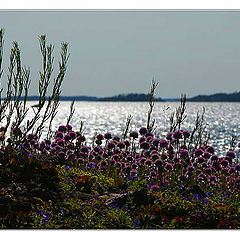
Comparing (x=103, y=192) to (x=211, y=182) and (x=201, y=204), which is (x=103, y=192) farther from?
(x=211, y=182)

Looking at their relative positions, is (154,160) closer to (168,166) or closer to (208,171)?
(168,166)

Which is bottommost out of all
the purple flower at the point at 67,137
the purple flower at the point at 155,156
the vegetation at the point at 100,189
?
the vegetation at the point at 100,189

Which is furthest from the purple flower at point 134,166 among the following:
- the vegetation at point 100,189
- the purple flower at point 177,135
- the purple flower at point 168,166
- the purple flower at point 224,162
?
the purple flower at point 224,162

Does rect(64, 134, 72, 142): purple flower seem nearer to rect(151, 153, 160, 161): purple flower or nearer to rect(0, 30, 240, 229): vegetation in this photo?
rect(0, 30, 240, 229): vegetation

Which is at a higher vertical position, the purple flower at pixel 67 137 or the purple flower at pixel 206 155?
the purple flower at pixel 67 137

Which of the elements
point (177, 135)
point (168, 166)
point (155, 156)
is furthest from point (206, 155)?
point (155, 156)

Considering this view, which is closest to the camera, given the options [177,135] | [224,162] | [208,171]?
[224,162]

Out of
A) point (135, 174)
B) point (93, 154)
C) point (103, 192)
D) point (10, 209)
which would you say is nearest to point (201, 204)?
point (103, 192)

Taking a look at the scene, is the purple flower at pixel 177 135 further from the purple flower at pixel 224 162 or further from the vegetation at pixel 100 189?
the purple flower at pixel 224 162

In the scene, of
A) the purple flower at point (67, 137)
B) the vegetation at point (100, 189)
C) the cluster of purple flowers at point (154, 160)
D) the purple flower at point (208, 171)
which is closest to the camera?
the vegetation at point (100, 189)

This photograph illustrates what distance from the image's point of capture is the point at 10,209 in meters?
4.99

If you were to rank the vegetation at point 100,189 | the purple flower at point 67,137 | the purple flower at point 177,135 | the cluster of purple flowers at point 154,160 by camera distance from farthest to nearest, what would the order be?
the purple flower at point 67,137
the purple flower at point 177,135
the cluster of purple flowers at point 154,160
the vegetation at point 100,189

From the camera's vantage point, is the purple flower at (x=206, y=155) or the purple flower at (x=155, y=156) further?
the purple flower at (x=206, y=155)

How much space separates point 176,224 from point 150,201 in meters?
0.82
